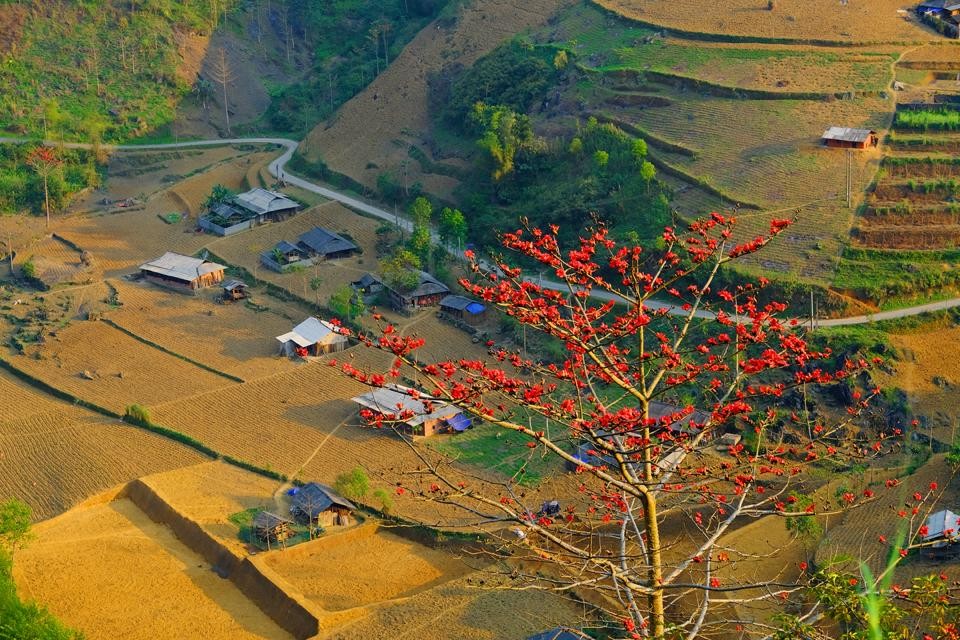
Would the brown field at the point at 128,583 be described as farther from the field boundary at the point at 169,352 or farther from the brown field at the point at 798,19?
the brown field at the point at 798,19

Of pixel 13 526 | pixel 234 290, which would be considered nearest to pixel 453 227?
pixel 234 290

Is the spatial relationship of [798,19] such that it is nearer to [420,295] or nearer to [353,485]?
[420,295]

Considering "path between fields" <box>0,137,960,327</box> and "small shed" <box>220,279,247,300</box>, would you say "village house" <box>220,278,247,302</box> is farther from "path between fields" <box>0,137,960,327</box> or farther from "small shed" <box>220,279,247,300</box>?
"path between fields" <box>0,137,960,327</box>

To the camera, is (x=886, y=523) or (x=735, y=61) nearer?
(x=886, y=523)

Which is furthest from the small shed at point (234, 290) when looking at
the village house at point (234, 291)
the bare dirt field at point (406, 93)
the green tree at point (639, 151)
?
the green tree at point (639, 151)

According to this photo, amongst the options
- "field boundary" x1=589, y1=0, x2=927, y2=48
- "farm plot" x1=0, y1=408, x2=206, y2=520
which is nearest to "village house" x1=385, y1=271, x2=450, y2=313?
"farm plot" x1=0, y1=408, x2=206, y2=520

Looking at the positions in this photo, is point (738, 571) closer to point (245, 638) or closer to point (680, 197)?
point (245, 638)

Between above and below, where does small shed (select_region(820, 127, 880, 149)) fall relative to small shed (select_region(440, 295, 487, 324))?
above
